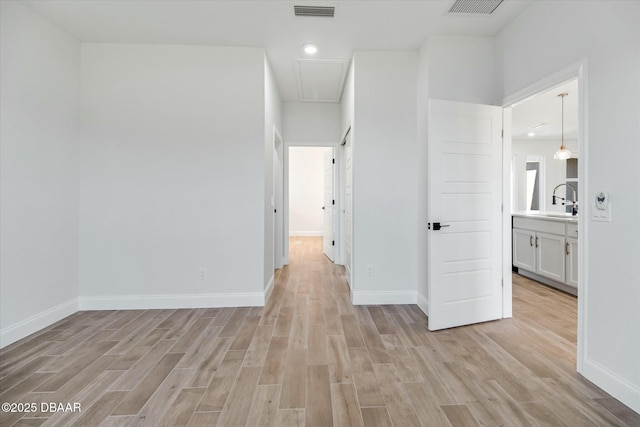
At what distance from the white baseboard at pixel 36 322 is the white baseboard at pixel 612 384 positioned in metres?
4.05

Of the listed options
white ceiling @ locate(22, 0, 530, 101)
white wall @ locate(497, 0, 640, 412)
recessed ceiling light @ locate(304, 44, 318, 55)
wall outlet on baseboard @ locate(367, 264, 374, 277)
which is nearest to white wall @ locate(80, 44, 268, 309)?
white ceiling @ locate(22, 0, 530, 101)

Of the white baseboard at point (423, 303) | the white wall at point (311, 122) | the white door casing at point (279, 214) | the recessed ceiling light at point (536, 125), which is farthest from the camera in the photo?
the recessed ceiling light at point (536, 125)

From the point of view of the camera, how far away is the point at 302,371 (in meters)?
1.94

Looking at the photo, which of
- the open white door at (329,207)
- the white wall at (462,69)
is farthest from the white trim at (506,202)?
the open white door at (329,207)

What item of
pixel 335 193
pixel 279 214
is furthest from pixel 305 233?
pixel 279 214

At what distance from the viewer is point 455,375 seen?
189 cm

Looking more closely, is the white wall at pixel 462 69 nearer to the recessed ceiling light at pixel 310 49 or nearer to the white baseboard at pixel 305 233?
the recessed ceiling light at pixel 310 49

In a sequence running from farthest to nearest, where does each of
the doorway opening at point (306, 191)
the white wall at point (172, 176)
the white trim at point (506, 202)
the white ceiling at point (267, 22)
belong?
the doorway opening at point (306, 191) → the white wall at point (172, 176) → the white trim at point (506, 202) → the white ceiling at point (267, 22)

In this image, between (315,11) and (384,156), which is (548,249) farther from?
(315,11)

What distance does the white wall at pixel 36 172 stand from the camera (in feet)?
7.52

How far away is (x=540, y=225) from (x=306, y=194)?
6223mm

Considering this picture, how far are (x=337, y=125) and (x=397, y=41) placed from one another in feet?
6.73

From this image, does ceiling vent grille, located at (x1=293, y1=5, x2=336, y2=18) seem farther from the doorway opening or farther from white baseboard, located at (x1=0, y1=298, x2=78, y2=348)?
the doorway opening

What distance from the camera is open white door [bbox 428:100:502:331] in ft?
8.37
